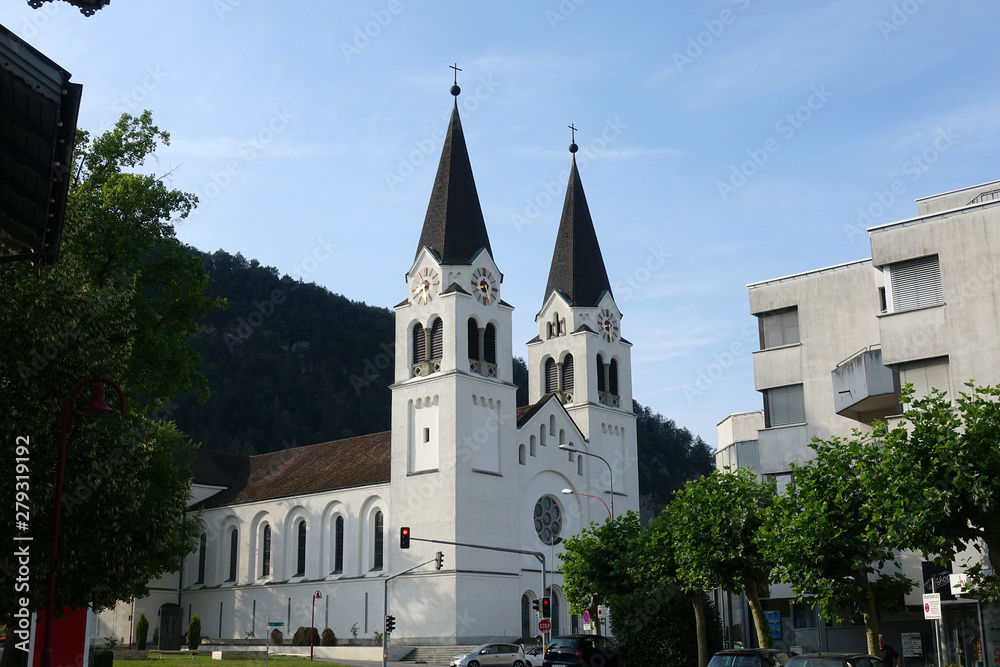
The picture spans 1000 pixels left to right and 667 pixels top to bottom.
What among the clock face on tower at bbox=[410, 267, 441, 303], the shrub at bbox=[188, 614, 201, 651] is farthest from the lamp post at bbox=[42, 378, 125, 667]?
the shrub at bbox=[188, 614, 201, 651]

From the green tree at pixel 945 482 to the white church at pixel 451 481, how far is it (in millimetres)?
30449

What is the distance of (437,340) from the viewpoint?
57.2m

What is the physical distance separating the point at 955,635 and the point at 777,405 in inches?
401

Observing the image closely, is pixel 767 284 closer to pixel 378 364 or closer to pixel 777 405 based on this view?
pixel 777 405

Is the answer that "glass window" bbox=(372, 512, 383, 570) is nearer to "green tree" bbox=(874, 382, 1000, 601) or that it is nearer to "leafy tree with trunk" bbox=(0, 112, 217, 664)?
"leafy tree with trunk" bbox=(0, 112, 217, 664)

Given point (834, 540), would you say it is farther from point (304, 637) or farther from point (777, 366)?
point (304, 637)

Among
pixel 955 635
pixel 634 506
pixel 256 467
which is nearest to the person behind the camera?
pixel 955 635

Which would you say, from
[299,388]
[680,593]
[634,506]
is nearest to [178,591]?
[634,506]

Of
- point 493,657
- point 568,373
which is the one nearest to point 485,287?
point 568,373

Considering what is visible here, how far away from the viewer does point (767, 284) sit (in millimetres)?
35688

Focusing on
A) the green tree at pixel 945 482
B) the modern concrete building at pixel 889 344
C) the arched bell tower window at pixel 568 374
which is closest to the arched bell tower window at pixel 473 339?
the arched bell tower window at pixel 568 374

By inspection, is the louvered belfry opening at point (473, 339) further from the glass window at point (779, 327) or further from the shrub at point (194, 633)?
the shrub at point (194, 633)

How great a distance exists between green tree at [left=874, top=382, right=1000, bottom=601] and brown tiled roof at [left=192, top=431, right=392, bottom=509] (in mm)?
41409

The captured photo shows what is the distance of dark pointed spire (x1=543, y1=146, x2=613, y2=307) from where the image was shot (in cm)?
6850
